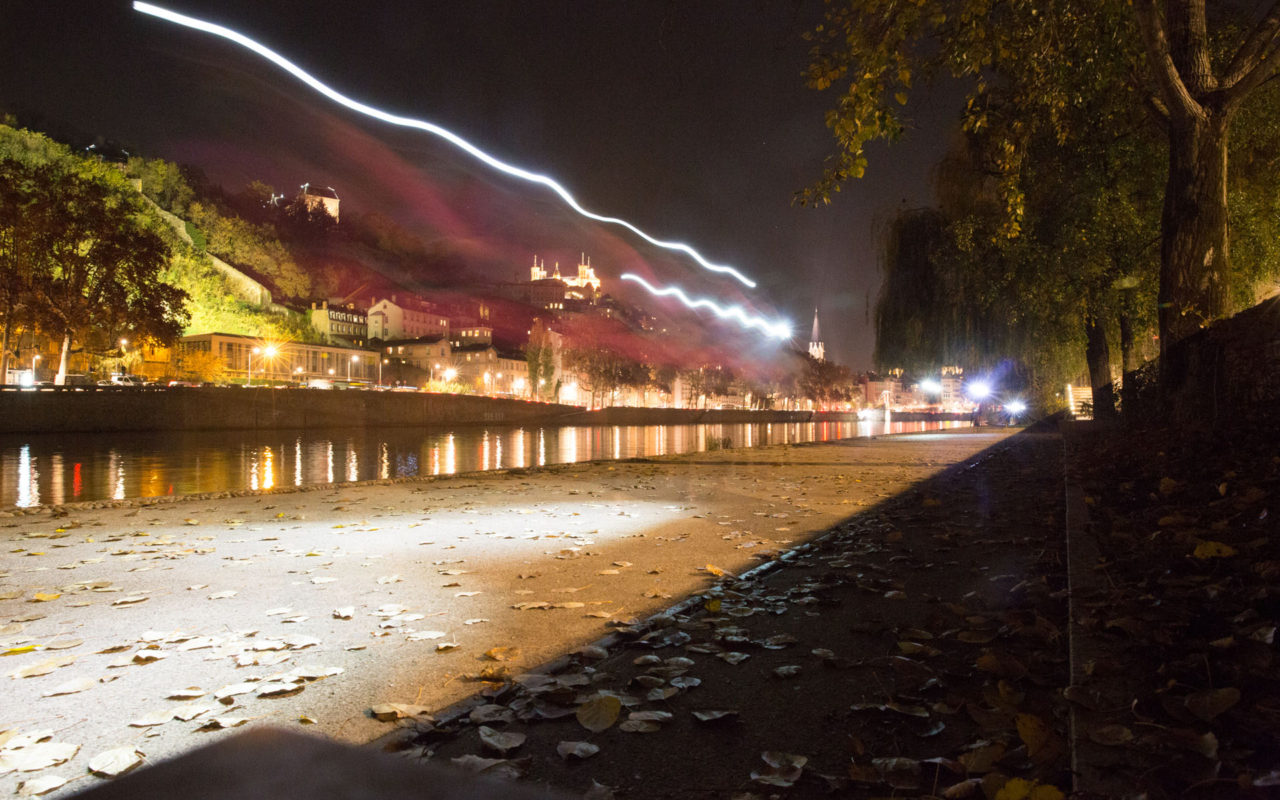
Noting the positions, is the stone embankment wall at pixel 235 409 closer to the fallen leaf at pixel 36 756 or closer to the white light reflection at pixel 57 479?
the white light reflection at pixel 57 479

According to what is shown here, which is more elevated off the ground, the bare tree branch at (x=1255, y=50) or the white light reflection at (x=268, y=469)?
the bare tree branch at (x=1255, y=50)

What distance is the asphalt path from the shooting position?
334 centimetres

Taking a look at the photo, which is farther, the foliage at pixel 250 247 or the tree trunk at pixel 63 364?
the foliage at pixel 250 247

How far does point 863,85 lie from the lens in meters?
6.53

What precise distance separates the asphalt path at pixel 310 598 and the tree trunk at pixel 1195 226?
4.75 meters

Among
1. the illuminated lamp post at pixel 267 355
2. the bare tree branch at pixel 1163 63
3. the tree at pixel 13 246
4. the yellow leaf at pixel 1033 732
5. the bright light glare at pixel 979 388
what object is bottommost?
the yellow leaf at pixel 1033 732

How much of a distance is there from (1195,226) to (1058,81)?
2.48 meters

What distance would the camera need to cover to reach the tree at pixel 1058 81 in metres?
6.59

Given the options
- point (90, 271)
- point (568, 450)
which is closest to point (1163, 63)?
point (568, 450)

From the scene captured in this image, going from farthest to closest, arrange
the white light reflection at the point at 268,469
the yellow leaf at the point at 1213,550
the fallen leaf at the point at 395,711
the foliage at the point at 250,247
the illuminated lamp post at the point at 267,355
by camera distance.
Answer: the foliage at the point at 250,247
the illuminated lamp post at the point at 267,355
the white light reflection at the point at 268,469
the yellow leaf at the point at 1213,550
the fallen leaf at the point at 395,711

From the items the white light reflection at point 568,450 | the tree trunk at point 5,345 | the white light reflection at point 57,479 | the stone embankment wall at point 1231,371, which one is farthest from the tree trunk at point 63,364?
the stone embankment wall at point 1231,371

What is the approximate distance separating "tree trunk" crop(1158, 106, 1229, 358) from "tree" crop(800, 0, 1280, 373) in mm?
12

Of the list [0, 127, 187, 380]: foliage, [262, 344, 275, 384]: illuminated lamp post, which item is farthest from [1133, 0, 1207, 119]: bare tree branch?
[262, 344, 275, 384]: illuminated lamp post

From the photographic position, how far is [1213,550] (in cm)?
376
